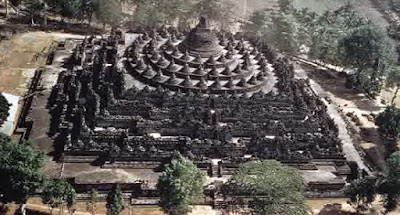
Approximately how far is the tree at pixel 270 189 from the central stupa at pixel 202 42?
2323 cm

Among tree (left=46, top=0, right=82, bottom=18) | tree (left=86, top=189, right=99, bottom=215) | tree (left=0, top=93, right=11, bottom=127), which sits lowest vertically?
tree (left=86, top=189, right=99, bottom=215)

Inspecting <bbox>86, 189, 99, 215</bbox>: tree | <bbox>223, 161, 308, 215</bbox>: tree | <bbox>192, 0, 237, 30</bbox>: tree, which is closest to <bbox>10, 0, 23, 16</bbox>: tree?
<bbox>192, 0, 237, 30</bbox>: tree

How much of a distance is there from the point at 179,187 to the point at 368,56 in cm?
3818

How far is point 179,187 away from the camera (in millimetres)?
34969

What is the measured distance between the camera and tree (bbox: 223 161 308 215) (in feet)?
112

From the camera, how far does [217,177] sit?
43688 millimetres

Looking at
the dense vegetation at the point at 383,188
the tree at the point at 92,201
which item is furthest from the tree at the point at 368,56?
the tree at the point at 92,201

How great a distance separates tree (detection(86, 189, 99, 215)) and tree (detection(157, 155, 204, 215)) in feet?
17.1

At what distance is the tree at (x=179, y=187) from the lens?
3522 cm

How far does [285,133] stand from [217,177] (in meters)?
9.42

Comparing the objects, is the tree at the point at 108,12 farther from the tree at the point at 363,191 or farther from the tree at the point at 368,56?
the tree at the point at 363,191

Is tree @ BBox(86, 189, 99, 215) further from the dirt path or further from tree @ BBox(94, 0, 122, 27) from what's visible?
tree @ BBox(94, 0, 122, 27)

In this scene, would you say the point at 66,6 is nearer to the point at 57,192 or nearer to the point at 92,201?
the point at 92,201

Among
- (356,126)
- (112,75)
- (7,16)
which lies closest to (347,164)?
(356,126)
